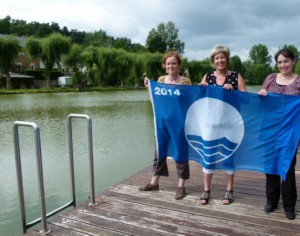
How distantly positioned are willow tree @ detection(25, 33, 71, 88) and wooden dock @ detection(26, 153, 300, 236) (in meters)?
38.5

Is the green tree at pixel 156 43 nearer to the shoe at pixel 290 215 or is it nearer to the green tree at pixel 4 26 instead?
the green tree at pixel 4 26

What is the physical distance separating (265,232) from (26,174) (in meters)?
4.88

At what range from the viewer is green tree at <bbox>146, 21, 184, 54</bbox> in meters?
74.1

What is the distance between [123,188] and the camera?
4.09m

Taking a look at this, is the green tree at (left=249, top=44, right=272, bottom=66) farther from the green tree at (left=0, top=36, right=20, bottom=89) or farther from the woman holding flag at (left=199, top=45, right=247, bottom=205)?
the woman holding flag at (left=199, top=45, right=247, bottom=205)

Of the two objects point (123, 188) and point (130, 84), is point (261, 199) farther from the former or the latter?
point (130, 84)

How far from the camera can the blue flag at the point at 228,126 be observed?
317cm

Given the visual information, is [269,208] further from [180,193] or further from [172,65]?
[172,65]

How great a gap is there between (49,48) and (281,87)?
129 ft

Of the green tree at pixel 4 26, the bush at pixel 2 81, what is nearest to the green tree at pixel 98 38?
the green tree at pixel 4 26

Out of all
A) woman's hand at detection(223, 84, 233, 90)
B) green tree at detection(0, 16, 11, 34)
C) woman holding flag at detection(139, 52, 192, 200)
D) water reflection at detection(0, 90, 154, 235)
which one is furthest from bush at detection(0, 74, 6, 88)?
green tree at detection(0, 16, 11, 34)

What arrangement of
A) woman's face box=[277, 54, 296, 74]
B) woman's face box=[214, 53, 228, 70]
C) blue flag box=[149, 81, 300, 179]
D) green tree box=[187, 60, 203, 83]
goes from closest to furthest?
woman's face box=[277, 54, 296, 74], blue flag box=[149, 81, 300, 179], woman's face box=[214, 53, 228, 70], green tree box=[187, 60, 203, 83]

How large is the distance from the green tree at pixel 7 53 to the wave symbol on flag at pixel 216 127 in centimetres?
3791

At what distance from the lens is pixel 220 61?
3.30 m
